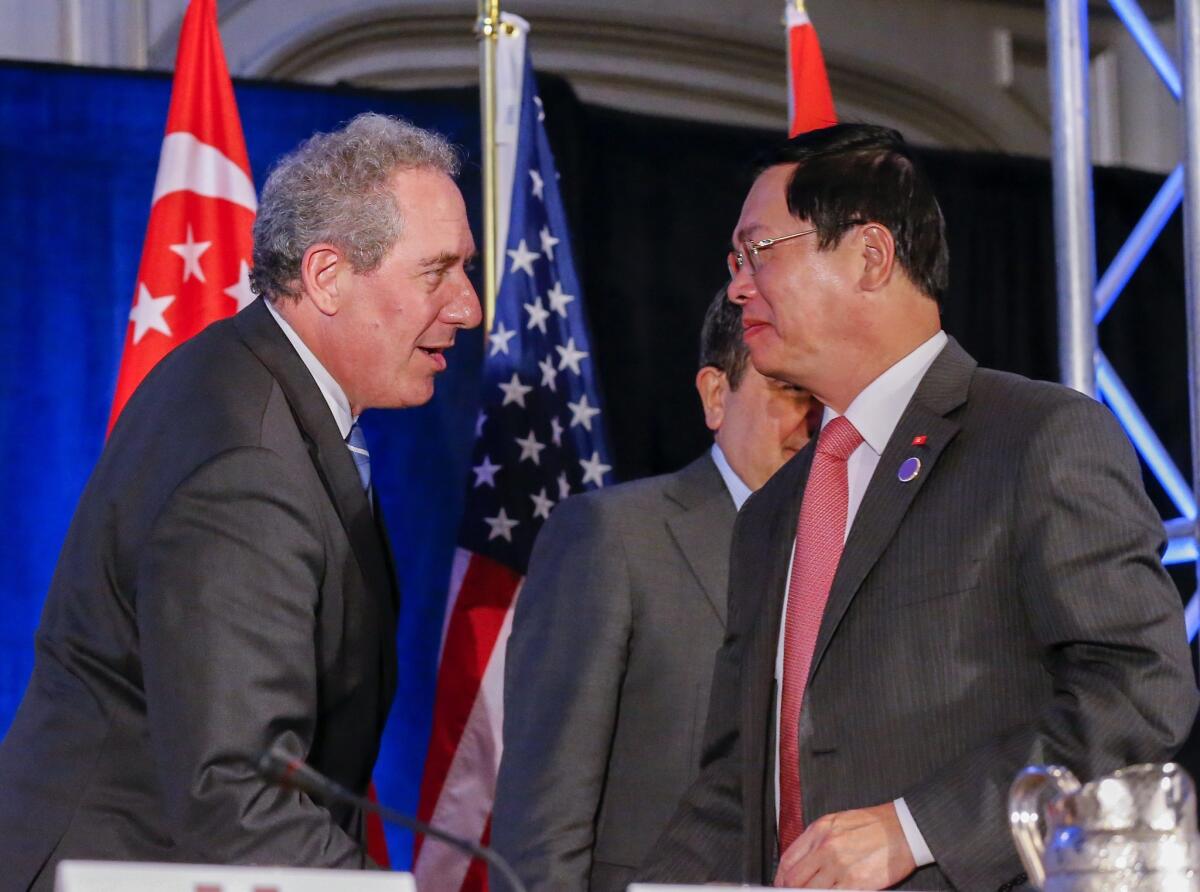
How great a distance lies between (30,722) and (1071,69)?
260cm

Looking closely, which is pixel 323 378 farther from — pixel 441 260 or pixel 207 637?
pixel 207 637

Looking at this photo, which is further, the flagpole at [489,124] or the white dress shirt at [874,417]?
the flagpole at [489,124]

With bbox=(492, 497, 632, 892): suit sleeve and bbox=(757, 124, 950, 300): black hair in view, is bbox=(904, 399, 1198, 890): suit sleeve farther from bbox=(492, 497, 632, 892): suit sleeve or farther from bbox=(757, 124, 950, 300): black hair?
bbox=(492, 497, 632, 892): suit sleeve

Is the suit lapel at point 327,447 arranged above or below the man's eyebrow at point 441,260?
below

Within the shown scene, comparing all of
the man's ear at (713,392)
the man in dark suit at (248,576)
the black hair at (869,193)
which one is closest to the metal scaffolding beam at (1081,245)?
the man's ear at (713,392)

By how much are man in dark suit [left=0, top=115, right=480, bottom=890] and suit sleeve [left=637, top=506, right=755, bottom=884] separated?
1.34 feet

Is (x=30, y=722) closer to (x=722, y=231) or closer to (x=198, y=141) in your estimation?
(x=198, y=141)

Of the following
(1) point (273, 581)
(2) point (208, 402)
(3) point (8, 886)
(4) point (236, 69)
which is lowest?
(3) point (8, 886)

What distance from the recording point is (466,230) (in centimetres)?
260

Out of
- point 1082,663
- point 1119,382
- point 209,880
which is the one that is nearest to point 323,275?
point 1082,663

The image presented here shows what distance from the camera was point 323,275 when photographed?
8.20ft

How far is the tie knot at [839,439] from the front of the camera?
2260 millimetres

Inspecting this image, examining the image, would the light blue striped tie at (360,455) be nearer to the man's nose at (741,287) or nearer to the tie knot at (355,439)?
the tie knot at (355,439)

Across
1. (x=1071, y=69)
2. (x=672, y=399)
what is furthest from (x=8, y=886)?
(x=672, y=399)
